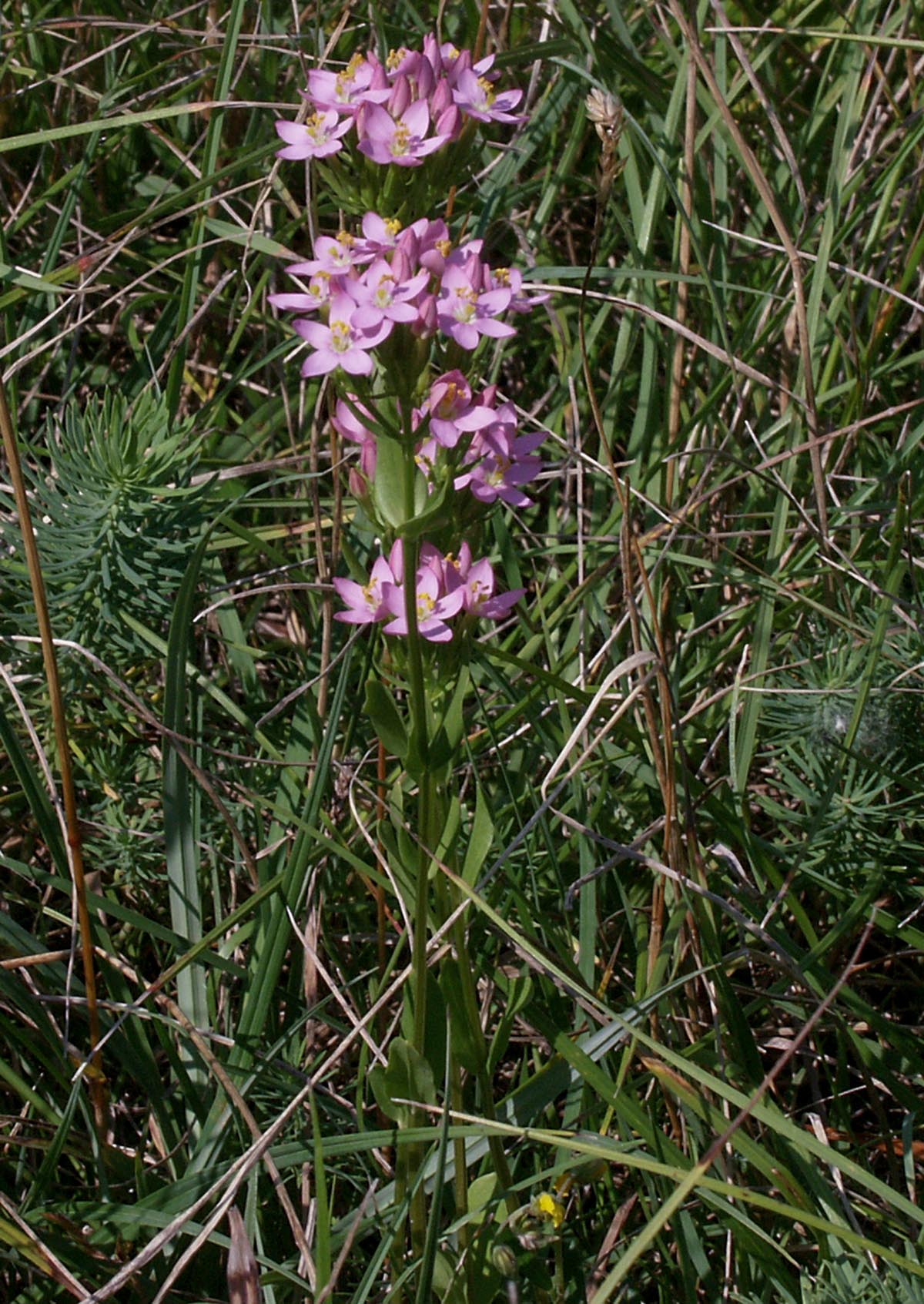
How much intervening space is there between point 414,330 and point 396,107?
0.30 metres

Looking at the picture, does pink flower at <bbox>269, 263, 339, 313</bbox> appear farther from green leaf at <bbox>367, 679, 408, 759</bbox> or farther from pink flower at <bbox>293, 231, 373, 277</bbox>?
green leaf at <bbox>367, 679, 408, 759</bbox>

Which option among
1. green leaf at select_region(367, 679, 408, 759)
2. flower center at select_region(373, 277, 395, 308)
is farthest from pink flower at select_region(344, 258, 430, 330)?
green leaf at select_region(367, 679, 408, 759)

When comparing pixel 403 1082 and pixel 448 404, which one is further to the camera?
pixel 403 1082

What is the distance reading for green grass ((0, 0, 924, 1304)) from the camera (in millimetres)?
1494

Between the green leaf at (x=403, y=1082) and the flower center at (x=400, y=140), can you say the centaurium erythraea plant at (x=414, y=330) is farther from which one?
the green leaf at (x=403, y=1082)

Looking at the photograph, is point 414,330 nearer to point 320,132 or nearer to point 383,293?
point 383,293

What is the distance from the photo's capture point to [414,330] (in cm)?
127

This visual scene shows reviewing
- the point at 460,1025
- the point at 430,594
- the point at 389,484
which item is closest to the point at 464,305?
the point at 389,484

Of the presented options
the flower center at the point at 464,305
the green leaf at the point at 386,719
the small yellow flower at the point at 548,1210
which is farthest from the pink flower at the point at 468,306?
the small yellow flower at the point at 548,1210

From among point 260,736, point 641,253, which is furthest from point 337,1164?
point 641,253

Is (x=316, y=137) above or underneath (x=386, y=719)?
above

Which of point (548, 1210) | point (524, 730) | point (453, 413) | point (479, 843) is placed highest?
point (453, 413)

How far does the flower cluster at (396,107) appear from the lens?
133cm

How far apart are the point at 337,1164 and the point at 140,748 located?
2.55ft
